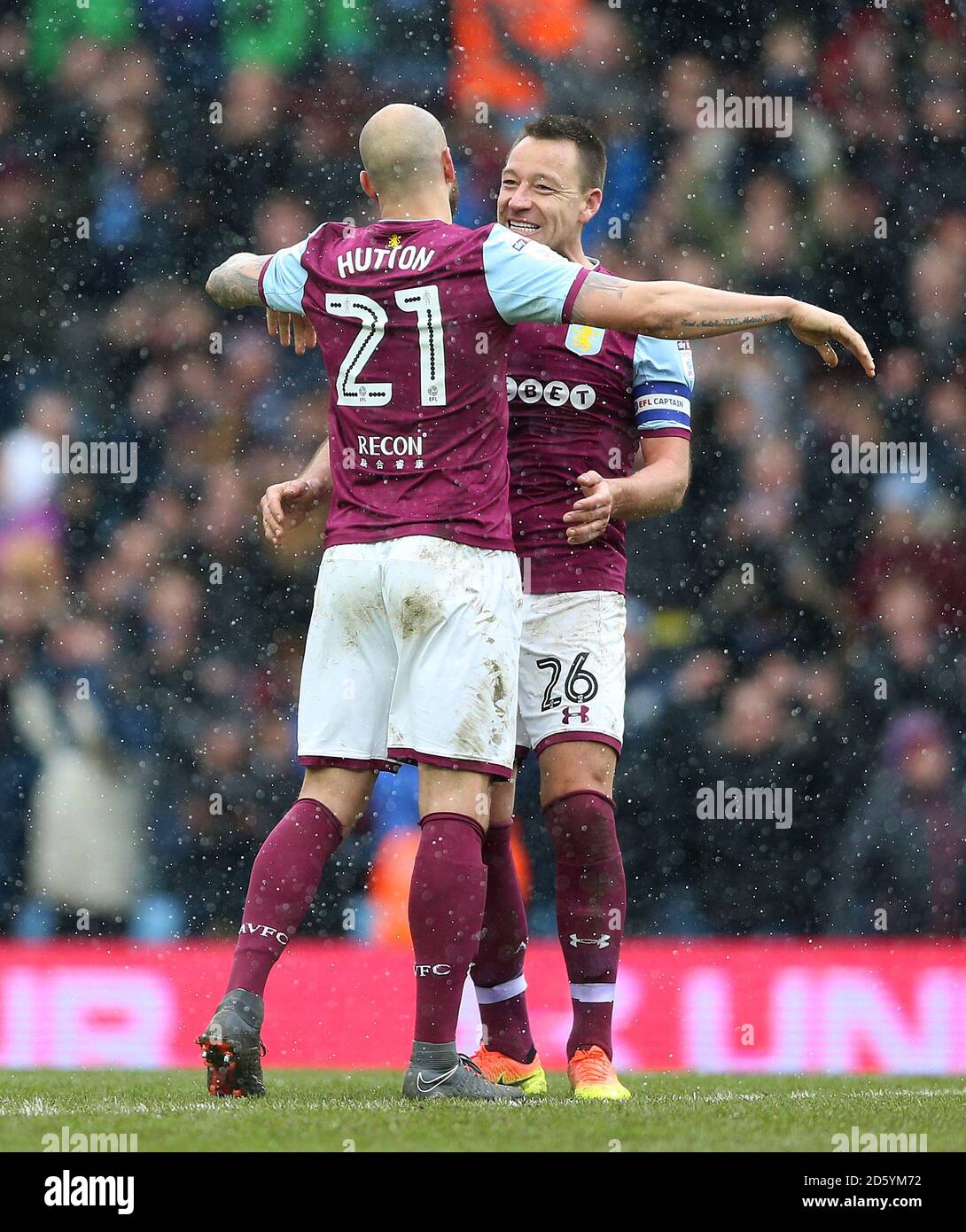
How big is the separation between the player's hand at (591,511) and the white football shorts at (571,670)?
416mm

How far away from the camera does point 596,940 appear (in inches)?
165

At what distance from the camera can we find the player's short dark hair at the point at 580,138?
4566 millimetres

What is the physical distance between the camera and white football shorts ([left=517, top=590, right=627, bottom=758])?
4254 mm

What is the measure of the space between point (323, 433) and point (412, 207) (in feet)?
13.5

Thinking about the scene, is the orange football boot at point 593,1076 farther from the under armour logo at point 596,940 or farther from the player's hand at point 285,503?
the player's hand at point 285,503

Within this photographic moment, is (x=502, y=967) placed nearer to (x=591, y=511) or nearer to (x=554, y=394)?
(x=591, y=511)

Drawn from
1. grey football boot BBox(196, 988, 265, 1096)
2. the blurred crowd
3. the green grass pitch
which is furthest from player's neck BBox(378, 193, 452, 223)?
the blurred crowd

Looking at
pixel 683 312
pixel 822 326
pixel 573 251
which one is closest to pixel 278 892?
pixel 683 312

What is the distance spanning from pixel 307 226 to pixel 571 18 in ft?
5.09

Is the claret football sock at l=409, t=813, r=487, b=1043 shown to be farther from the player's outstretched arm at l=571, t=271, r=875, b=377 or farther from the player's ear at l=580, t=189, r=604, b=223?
the player's ear at l=580, t=189, r=604, b=223

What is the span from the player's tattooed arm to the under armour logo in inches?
64.5

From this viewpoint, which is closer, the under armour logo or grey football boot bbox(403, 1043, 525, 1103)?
grey football boot bbox(403, 1043, 525, 1103)
